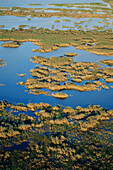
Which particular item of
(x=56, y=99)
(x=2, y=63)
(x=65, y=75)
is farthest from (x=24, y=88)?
(x=2, y=63)

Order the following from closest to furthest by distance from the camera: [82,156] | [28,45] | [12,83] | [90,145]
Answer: [82,156]
[90,145]
[12,83]
[28,45]

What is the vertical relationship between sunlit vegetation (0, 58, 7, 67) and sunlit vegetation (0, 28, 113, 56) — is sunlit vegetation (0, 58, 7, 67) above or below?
below

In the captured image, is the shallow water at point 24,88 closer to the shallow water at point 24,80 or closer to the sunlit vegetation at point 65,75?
the shallow water at point 24,80

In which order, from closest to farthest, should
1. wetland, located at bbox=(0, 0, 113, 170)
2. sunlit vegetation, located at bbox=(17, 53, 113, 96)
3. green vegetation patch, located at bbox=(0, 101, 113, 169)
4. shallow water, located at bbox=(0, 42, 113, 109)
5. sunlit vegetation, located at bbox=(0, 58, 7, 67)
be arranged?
green vegetation patch, located at bbox=(0, 101, 113, 169) → wetland, located at bbox=(0, 0, 113, 170) → shallow water, located at bbox=(0, 42, 113, 109) → sunlit vegetation, located at bbox=(17, 53, 113, 96) → sunlit vegetation, located at bbox=(0, 58, 7, 67)

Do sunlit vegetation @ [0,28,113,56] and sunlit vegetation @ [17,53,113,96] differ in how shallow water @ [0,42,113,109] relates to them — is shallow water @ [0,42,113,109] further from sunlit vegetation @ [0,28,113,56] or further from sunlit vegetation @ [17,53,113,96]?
sunlit vegetation @ [0,28,113,56]

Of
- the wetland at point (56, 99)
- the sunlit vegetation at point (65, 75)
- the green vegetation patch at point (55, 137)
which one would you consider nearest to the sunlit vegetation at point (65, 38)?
the wetland at point (56, 99)

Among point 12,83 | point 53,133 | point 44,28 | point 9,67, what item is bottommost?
point 53,133

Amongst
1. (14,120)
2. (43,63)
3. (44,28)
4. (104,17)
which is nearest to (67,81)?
(43,63)

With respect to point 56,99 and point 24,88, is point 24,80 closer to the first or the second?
point 24,88

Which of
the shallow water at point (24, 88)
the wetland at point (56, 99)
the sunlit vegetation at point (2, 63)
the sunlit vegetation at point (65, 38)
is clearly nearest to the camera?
the wetland at point (56, 99)

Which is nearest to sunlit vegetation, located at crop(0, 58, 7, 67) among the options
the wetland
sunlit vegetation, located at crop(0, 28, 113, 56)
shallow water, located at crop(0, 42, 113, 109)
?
the wetland

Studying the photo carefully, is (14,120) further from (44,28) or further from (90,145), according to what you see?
(44,28)
